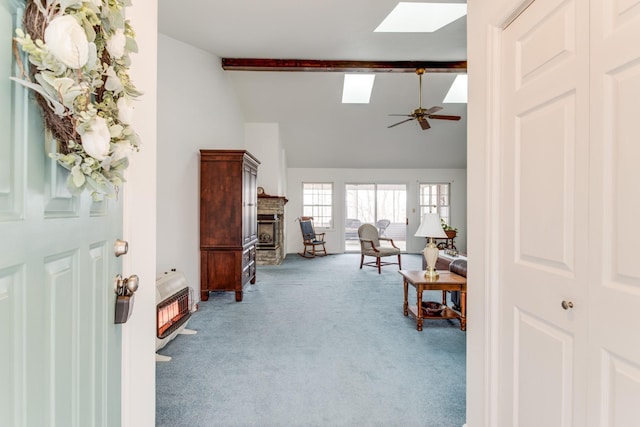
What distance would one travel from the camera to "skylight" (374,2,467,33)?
374 cm

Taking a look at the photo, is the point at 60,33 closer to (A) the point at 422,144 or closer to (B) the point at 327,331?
(B) the point at 327,331

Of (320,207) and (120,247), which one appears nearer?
(120,247)

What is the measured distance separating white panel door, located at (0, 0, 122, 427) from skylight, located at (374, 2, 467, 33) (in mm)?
3781

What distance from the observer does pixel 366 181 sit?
29.5 ft

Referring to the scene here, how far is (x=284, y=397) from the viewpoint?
6.82ft

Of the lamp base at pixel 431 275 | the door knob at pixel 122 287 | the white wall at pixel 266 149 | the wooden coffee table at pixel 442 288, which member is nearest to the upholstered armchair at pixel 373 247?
the white wall at pixel 266 149
